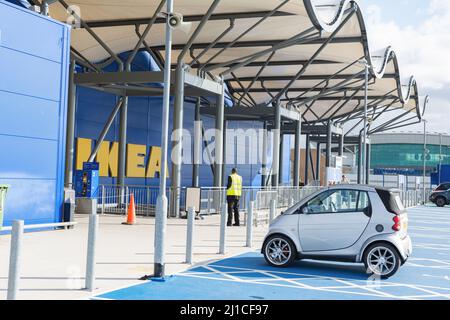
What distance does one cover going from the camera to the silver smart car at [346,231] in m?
10.3

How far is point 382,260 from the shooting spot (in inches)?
408

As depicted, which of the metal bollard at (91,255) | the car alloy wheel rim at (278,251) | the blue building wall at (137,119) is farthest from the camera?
the blue building wall at (137,119)

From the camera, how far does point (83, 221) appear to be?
18891 mm

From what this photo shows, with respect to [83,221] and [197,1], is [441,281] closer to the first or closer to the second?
[83,221]

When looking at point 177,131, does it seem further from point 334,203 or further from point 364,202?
point 364,202

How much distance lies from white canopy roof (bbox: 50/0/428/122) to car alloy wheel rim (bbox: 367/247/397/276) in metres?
12.0

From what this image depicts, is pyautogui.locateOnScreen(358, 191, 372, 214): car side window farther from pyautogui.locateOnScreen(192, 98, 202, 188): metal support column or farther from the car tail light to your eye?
pyautogui.locateOnScreen(192, 98, 202, 188): metal support column

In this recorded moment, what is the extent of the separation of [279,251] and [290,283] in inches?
63.9

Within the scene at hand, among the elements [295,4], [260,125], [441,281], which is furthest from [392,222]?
[260,125]

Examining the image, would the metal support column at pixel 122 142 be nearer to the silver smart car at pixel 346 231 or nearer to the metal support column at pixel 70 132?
the metal support column at pixel 70 132

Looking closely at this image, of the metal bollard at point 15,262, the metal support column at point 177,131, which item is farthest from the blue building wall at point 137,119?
the metal bollard at point 15,262

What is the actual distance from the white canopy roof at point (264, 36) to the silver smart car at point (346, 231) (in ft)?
35.6

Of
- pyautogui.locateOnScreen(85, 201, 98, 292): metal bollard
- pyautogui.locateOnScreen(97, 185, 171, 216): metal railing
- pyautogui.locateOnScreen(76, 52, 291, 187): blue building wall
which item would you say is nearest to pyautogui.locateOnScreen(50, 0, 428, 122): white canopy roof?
pyautogui.locateOnScreen(76, 52, 291, 187): blue building wall
